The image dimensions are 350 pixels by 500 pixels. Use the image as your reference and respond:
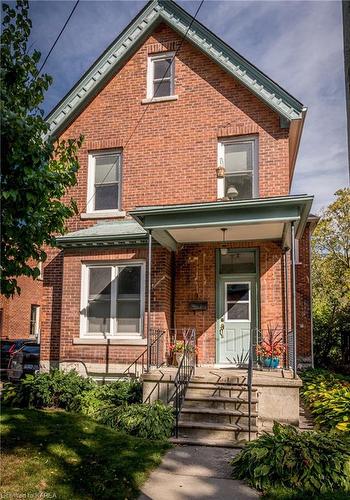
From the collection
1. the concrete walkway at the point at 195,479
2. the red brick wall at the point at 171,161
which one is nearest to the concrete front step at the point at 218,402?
the concrete walkway at the point at 195,479

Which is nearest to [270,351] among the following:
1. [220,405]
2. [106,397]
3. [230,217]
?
Answer: [220,405]

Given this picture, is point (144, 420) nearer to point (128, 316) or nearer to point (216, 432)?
point (216, 432)

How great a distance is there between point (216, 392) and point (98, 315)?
13.7 feet

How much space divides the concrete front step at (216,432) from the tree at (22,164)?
415 cm

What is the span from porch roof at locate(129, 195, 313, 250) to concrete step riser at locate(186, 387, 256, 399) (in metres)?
3.23

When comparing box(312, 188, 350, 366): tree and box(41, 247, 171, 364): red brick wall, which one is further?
box(312, 188, 350, 366): tree

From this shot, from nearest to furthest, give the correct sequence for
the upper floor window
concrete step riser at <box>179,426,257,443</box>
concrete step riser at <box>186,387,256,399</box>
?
concrete step riser at <box>179,426,257,443</box>
concrete step riser at <box>186,387,256,399</box>
the upper floor window

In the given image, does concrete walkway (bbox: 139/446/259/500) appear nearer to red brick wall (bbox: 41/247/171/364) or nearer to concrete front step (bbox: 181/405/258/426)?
concrete front step (bbox: 181/405/258/426)

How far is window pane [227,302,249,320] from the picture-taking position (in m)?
11.2

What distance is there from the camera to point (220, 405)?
8.19m

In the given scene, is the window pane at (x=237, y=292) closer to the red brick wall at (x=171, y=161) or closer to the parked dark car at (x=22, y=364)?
the red brick wall at (x=171, y=161)

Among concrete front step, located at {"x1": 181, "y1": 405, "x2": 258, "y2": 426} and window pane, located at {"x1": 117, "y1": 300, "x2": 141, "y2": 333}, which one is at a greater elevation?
window pane, located at {"x1": 117, "y1": 300, "x2": 141, "y2": 333}

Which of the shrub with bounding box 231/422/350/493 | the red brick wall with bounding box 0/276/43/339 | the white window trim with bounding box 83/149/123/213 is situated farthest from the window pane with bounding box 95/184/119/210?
the red brick wall with bounding box 0/276/43/339

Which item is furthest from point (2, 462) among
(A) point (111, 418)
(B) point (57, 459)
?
(A) point (111, 418)
